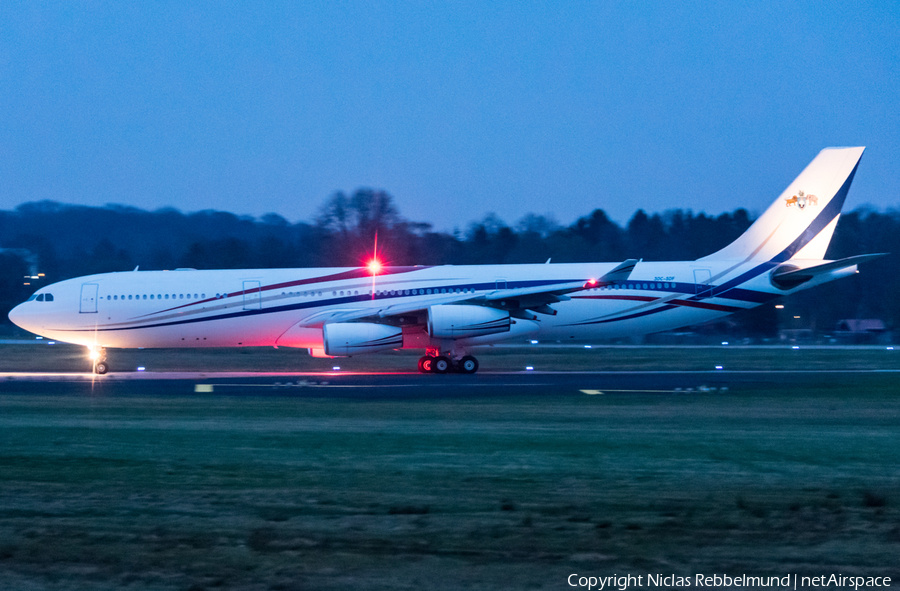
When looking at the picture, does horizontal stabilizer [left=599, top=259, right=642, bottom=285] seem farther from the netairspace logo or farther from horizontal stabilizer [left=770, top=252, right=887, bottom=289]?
the netairspace logo

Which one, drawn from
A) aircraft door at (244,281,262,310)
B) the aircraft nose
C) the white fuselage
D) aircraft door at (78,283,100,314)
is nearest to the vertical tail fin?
the white fuselage

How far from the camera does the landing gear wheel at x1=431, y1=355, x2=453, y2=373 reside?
2325 centimetres

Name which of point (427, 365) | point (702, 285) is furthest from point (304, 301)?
point (702, 285)

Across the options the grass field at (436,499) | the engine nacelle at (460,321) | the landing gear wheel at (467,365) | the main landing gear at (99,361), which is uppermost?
the engine nacelle at (460,321)

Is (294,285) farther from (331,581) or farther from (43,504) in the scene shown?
(331,581)

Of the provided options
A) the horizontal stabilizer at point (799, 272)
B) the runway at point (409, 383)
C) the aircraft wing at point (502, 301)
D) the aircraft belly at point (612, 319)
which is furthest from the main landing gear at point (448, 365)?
the horizontal stabilizer at point (799, 272)

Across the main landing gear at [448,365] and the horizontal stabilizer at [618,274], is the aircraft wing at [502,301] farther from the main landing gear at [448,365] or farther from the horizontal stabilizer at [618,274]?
the main landing gear at [448,365]

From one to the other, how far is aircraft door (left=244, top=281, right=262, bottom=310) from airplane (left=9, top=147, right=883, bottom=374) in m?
0.03

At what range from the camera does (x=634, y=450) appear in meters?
9.62

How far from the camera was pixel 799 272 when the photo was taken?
24391 mm

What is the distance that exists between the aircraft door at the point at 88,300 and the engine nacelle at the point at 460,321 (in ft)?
33.3

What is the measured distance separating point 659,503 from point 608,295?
58.2 ft

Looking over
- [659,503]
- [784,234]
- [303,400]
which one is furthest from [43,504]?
[784,234]

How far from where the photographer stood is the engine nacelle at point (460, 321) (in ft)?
73.4
